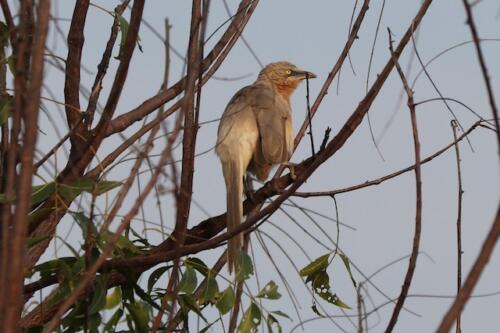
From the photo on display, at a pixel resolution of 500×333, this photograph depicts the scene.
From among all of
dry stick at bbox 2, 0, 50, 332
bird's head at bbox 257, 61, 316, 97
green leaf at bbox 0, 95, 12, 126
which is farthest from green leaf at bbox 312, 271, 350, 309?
bird's head at bbox 257, 61, 316, 97

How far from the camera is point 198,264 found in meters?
3.65

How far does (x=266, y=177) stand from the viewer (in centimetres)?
621

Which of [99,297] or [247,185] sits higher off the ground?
[247,185]

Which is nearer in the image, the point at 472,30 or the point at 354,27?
the point at 472,30

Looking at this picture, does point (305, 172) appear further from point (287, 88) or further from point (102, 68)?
point (287, 88)

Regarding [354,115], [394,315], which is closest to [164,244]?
[354,115]

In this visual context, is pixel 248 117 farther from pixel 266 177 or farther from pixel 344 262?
pixel 344 262

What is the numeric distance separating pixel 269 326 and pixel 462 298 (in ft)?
6.18

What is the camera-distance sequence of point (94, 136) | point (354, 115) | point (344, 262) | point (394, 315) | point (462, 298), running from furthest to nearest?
1. point (344, 262)
2. point (94, 136)
3. point (354, 115)
4. point (394, 315)
5. point (462, 298)

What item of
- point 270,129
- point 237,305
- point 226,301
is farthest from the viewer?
point 270,129

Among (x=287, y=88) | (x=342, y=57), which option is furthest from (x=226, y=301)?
(x=287, y=88)

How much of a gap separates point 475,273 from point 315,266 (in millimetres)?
2165

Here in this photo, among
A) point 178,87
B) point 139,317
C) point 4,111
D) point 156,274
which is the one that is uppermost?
point 178,87

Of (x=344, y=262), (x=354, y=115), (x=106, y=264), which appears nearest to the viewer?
(x=354, y=115)
